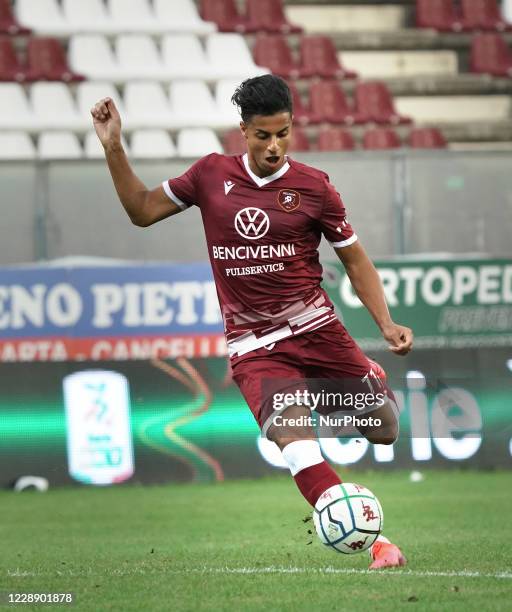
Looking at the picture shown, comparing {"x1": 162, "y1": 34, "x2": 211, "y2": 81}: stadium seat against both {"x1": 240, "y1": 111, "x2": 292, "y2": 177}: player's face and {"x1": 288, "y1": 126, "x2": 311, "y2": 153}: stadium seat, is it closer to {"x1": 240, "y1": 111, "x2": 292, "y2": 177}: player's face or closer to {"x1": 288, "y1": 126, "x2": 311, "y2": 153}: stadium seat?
{"x1": 288, "y1": 126, "x2": 311, "y2": 153}: stadium seat

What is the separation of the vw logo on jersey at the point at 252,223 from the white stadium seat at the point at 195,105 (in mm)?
12589

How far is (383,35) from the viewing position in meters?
20.3

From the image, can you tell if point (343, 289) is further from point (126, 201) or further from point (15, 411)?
point (126, 201)

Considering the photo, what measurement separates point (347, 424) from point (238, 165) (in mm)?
1255

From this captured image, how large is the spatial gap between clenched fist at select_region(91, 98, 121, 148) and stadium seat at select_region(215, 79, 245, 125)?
12.5m

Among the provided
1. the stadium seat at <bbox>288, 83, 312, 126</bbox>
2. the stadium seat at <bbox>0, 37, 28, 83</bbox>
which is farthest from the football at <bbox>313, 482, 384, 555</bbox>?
the stadium seat at <bbox>0, 37, 28, 83</bbox>

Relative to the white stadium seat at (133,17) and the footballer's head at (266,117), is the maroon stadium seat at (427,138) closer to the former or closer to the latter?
the white stadium seat at (133,17)

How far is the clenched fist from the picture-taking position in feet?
17.7

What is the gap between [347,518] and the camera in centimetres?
518

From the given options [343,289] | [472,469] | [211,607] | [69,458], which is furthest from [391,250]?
[211,607]

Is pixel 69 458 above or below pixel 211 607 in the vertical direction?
below

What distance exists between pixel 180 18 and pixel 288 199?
14.5 m

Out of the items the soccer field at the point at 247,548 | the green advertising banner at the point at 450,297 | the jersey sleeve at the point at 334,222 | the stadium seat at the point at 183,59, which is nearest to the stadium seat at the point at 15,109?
the stadium seat at the point at 183,59

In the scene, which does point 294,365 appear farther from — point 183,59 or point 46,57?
point 183,59
